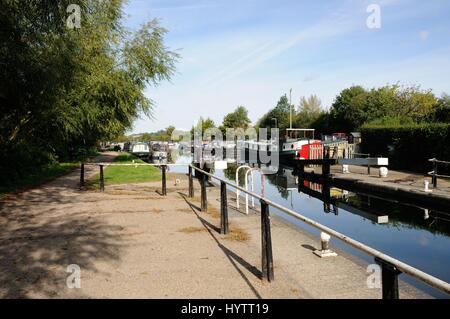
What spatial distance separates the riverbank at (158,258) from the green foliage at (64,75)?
3790 mm

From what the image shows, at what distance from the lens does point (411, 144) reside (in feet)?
71.2

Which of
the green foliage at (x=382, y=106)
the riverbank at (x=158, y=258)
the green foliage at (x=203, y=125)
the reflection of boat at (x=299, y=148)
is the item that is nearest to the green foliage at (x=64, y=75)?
the riverbank at (x=158, y=258)

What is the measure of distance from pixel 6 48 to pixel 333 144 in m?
20.3

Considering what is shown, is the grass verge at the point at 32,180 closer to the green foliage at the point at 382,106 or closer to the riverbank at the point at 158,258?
the riverbank at the point at 158,258

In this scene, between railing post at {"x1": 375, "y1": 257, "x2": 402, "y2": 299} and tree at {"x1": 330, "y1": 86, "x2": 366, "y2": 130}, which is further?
tree at {"x1": 330, "y1": 86, "x2": 366, "y2": 130}

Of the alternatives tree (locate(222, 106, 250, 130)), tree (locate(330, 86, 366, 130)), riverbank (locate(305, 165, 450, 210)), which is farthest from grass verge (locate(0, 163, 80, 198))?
tree (locate(222, 106, 250, 130))

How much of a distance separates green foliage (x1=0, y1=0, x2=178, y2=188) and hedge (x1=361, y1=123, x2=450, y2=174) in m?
14.0

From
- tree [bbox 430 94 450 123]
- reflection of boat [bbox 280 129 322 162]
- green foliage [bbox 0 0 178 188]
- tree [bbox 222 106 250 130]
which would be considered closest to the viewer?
green foliage [bbox 0 0 178 188]

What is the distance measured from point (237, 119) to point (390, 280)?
78720mm

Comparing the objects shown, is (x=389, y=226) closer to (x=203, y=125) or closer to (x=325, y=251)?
(x=325, y=251)

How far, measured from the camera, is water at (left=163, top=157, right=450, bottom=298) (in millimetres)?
7867

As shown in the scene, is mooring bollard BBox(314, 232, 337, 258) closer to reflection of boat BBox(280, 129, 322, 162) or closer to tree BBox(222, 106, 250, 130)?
reflection of boat BBox(280, 129, 322, 162)

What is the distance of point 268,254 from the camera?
495 centimetres
